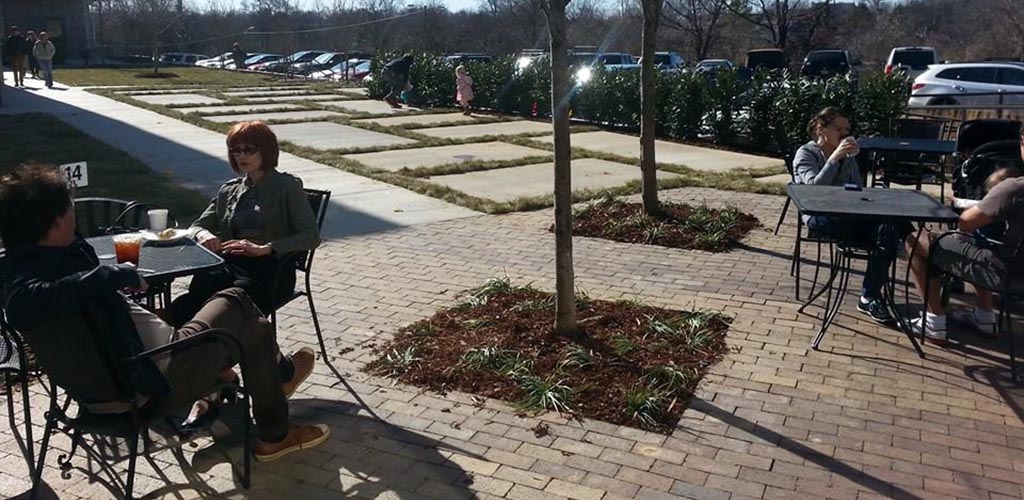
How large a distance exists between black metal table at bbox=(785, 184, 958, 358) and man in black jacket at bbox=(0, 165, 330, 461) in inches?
126

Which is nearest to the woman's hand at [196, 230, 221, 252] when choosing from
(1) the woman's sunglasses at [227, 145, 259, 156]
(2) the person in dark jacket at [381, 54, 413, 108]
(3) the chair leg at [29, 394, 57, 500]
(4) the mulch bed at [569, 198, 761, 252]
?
(1) the woman's sunglasses at [227, 145, 259, 156]

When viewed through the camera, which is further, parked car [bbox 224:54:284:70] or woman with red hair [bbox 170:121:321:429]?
parked car [bbox 224:54:284:70]

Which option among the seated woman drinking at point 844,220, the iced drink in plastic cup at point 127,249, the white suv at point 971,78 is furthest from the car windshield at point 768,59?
the iced drink in plastic cup at point 127,249

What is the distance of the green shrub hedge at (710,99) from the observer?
39.4 ft

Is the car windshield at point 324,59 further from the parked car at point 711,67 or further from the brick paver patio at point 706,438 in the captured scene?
the brick paver patio at point 706,438

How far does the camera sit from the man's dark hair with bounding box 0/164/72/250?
110 inches

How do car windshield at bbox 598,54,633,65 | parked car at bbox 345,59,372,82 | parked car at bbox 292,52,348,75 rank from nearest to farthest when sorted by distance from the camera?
1. car windshield at bbox 598,54,633,65
2. parked car at bbox 345,59,372,82
3. parked car at bbox 292,52,348,75

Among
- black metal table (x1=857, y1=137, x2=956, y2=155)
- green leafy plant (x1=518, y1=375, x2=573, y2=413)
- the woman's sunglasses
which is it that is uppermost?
the woman's sunglasses

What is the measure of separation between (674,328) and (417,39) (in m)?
46.5

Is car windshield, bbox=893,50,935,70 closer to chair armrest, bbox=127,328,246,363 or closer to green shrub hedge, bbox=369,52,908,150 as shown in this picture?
green shrub hedge, bbox=369,52,908,150

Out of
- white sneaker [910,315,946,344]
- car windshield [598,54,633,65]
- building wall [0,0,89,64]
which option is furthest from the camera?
building wall [0,0,89,64]

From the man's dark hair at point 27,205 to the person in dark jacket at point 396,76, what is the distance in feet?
59.3

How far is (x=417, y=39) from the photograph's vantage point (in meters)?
49.4

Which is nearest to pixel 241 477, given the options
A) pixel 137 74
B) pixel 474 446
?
pixel 474 446
